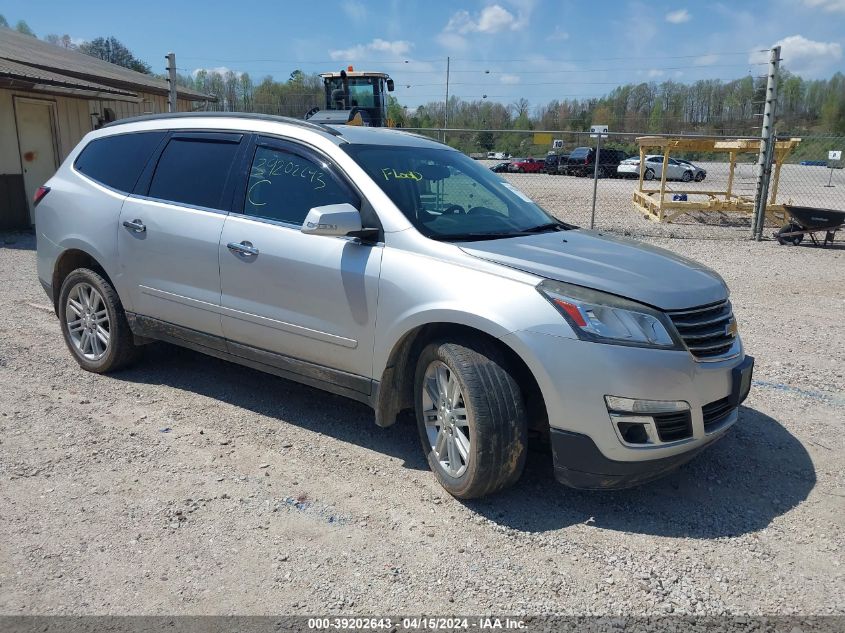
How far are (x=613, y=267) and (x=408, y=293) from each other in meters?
1.06

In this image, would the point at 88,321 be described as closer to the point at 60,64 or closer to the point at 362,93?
the point at 362,93

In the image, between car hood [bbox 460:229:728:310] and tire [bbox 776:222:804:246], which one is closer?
car hood [bbox 460:229:728:310]

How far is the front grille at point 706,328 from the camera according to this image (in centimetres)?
323

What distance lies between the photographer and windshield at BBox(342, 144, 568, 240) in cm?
385

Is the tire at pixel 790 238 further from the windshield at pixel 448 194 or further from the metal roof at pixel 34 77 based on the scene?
the metal roof at pixel 34 77

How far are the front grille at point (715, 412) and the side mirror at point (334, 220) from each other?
6.53ft

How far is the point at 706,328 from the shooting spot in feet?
11.0

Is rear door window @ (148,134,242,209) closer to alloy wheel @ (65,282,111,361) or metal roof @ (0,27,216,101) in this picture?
alloy wheel @ (65,282,111,361)

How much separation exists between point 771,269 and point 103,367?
9.13 m

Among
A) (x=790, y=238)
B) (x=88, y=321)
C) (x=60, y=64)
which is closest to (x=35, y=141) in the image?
(x=60, y=64)

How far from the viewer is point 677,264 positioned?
3762 mm

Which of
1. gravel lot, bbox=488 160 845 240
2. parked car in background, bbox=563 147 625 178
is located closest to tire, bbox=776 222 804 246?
gravel lot, bbox=488 160 845 240

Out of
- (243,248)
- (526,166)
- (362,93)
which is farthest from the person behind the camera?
(526,166)

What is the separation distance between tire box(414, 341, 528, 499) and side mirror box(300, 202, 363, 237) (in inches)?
29.9
